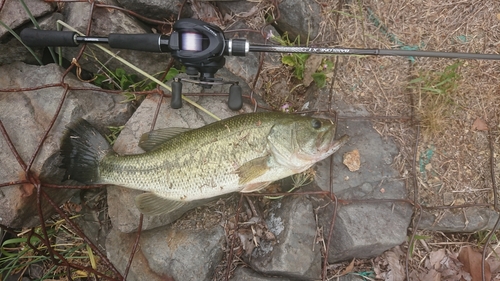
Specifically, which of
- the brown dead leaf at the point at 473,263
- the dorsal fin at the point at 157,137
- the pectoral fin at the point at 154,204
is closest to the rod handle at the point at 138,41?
the dorsal fin at the point at 157,137

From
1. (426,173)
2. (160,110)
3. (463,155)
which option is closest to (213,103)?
(160,110)

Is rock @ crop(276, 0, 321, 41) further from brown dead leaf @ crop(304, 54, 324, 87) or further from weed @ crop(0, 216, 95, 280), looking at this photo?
weed @ crop(0, 216, 95, 280)

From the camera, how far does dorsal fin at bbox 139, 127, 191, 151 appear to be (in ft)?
11.1

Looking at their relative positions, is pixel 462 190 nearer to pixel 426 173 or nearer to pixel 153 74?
pixel 426 173

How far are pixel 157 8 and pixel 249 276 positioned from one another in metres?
2.93

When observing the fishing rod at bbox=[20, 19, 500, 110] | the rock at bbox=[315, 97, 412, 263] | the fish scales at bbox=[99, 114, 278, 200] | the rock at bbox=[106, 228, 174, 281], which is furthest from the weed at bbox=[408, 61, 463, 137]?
the rock at bbox=[106, 228, 174, 281]

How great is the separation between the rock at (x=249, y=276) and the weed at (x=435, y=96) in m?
2.12

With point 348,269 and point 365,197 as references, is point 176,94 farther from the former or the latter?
point 348,269

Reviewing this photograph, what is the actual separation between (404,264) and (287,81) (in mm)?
2244

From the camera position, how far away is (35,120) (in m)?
3.64

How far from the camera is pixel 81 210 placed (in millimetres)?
4023

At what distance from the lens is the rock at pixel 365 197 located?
353 centimetres

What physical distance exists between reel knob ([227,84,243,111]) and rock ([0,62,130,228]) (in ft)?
3.82

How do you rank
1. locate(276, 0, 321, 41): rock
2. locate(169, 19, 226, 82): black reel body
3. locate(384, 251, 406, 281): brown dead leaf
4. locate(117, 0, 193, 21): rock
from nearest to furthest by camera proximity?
locate(169, 19, 226, 82): black reel body
locate(384, 251, 406, 281): brown dead leaf
locate(117, 0, 193, 21): rock
locate(276, 0, 321, 41): rock
